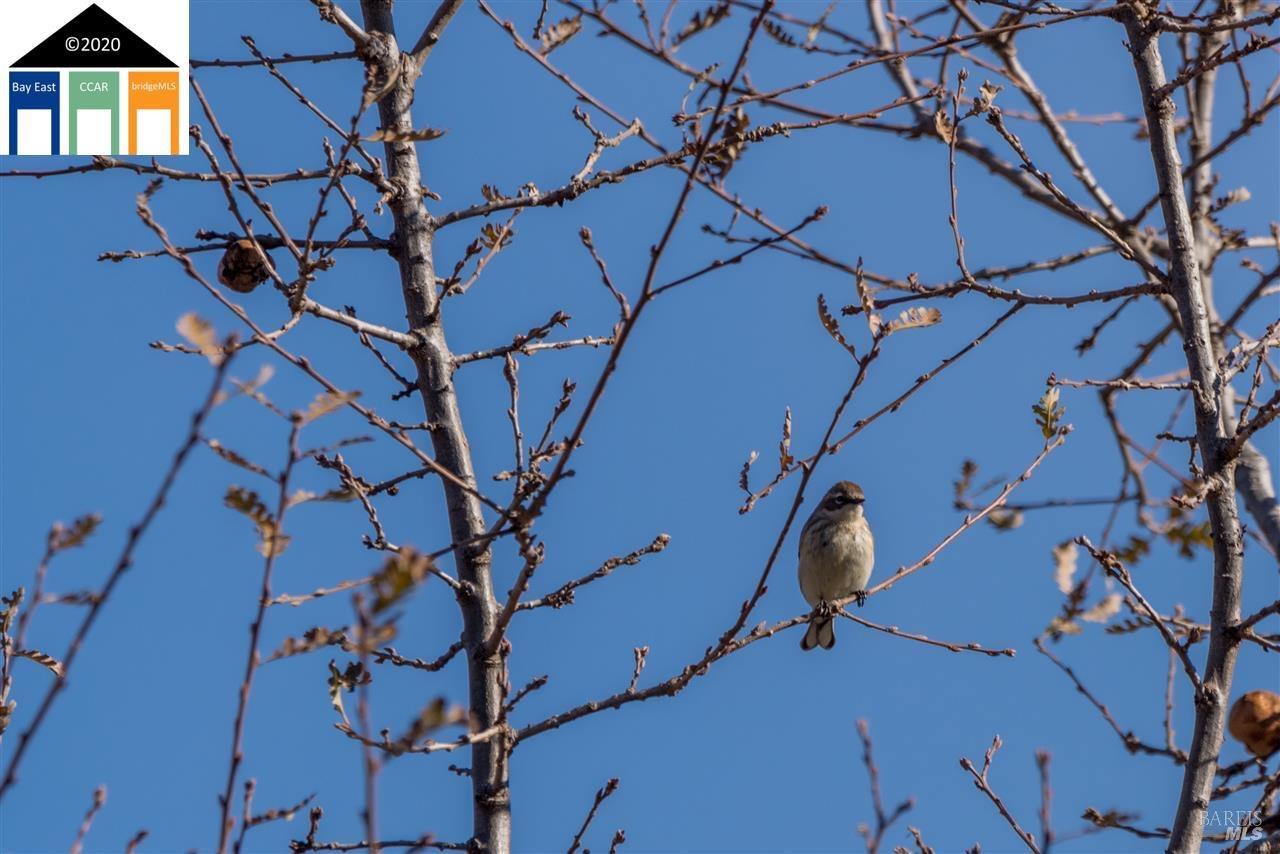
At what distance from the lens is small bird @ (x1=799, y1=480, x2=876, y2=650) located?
7871mm

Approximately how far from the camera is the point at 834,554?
25.8 feet

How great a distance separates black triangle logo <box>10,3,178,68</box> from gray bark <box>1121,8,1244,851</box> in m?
4.17

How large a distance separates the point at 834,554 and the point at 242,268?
15.3ft

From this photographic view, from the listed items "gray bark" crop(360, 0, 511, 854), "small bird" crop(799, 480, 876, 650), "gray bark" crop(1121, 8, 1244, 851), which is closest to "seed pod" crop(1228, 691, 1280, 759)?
"gray bark" crop(1121, 8, 1244, 851)

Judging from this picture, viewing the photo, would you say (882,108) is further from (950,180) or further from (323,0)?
(323,0)

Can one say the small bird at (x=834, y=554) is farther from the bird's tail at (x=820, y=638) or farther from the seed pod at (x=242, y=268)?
the seed pod at (x=242, y=268)

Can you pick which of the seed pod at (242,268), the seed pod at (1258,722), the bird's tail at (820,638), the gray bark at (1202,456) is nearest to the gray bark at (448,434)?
the seed pod at (242,268)

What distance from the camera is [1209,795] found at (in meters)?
3.62

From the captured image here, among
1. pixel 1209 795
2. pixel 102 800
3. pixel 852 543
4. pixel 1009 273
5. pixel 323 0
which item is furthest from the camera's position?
pixel 852 543

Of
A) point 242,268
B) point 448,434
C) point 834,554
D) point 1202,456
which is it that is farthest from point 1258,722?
point 834,554

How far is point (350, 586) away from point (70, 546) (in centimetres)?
62

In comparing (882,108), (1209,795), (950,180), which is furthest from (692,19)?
(1209,795)

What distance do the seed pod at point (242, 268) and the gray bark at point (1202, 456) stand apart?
111 inches

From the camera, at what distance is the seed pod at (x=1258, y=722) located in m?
3.93
